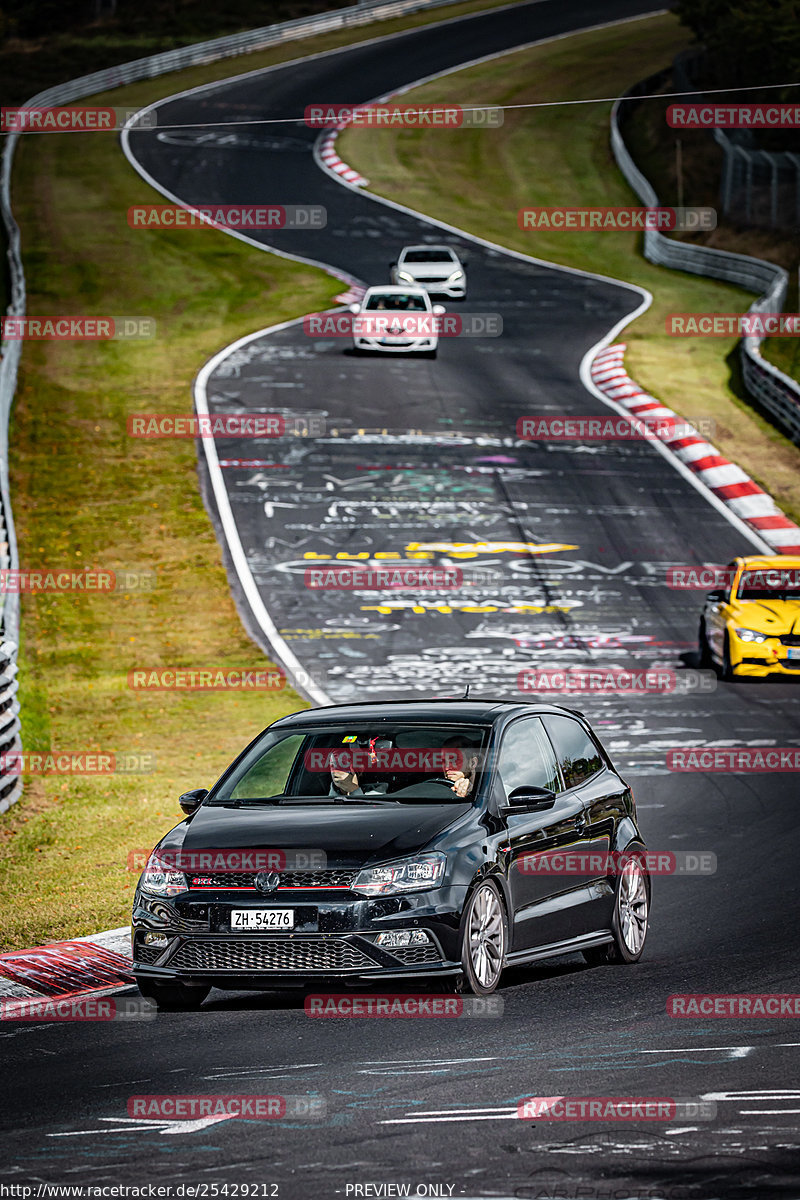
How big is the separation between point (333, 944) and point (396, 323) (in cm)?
3352

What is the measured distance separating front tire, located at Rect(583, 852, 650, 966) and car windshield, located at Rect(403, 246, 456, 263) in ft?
127

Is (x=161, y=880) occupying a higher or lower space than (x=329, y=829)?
lower

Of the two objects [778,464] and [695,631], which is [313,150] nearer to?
[778,464]

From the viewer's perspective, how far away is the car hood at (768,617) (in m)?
22.1

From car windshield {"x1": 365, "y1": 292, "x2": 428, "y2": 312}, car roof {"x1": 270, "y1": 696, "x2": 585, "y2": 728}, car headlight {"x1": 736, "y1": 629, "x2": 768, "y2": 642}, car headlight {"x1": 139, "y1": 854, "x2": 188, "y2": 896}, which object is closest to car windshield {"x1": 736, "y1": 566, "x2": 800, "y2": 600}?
car headlight {"x1": 736, "y1": 629, "x2": 768, "y2": 642}

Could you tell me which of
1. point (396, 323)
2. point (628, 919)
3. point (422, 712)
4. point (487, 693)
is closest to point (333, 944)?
point (422, 712)

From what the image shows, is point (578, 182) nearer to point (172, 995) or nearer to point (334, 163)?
point (334, 163)

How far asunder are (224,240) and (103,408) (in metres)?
19.3

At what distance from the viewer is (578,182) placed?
217ft

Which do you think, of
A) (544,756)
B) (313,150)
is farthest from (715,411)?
(313,150)

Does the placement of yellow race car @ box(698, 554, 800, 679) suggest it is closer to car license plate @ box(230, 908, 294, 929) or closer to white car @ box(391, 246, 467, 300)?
car license plate @ box(230, 908, 294, 929)

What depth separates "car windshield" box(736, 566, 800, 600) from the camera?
74.8 feet

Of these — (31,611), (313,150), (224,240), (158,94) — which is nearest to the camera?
(31,611)

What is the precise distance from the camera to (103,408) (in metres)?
36.7
